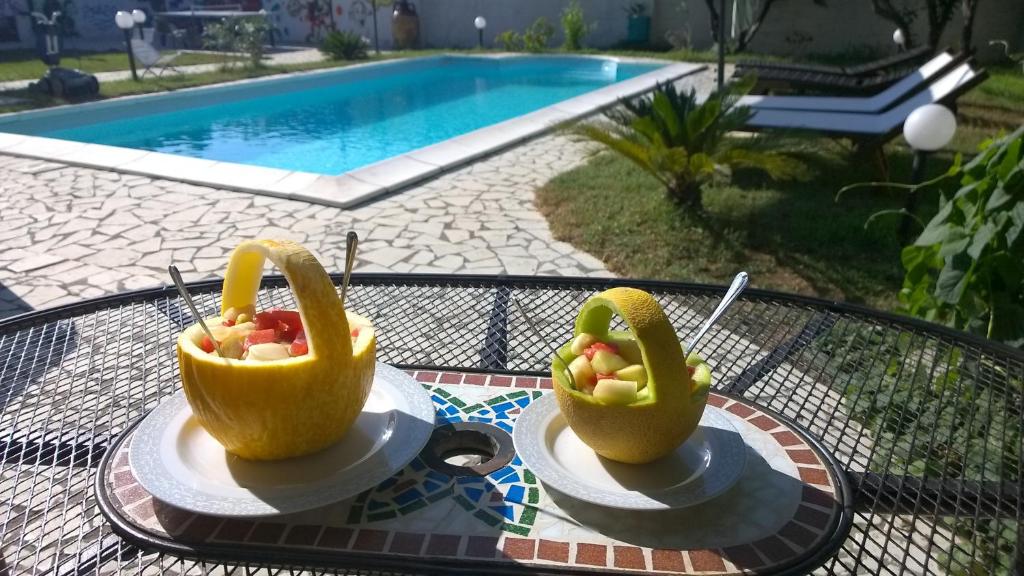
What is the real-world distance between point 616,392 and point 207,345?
2.00ft

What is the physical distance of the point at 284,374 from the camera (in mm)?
1012

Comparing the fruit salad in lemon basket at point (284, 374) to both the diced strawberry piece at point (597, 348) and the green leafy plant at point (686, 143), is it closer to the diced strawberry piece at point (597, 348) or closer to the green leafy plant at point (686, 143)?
the diced strawberry piece at point (597, 348)

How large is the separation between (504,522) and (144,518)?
0.50 metres

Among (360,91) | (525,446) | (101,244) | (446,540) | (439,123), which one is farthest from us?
(360,91)

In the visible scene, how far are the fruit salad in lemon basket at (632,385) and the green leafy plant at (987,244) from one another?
140 cm

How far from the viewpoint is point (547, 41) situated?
1759 cm

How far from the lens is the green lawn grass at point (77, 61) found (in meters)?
13.5

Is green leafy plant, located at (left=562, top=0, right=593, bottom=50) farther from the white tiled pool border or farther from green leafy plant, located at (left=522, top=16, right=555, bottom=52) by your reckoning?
the white tiled pool border

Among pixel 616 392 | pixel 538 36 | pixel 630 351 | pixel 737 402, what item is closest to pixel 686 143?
pixel 737 402

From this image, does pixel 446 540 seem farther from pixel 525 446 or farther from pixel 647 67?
pixel 647 67

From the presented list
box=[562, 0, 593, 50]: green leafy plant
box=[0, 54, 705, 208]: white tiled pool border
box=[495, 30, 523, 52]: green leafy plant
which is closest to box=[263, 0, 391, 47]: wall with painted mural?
box=[495, 30, 523, 52]: green leafy plant

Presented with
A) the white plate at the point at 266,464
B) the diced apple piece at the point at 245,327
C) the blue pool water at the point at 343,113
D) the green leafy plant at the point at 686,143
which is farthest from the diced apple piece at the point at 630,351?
the blue pool water at the point at 343,113

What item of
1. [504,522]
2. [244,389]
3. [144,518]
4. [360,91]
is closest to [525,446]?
[504,522]

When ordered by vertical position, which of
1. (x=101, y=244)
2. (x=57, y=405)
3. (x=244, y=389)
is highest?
(x=244, y=389)
